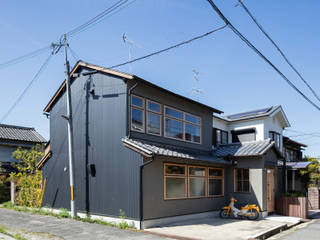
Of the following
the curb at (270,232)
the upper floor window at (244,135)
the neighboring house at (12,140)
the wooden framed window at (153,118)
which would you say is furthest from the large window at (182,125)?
the neighboring house at (12,140)

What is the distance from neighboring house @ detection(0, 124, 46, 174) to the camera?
2222 centimetres

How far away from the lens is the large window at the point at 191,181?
12.6m

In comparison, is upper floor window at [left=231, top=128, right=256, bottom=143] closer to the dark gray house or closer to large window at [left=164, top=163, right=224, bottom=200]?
the dark gray house

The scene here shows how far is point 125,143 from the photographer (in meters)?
11.5

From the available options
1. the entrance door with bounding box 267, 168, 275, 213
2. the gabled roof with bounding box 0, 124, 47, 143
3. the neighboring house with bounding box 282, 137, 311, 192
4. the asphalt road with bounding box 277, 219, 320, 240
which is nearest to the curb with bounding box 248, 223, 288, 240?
the asphalt road with bounding box 277, 219, 320, 240

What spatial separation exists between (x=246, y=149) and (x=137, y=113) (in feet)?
21.1

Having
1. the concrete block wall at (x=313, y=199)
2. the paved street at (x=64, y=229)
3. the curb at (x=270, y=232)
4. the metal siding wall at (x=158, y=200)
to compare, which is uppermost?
the metal siding wall at (x=158, y=200)

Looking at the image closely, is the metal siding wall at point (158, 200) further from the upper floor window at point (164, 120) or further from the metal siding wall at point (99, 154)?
the upper floor window at point (164, 120)

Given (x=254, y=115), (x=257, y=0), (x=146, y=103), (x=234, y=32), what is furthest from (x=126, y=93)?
(x=254, y=115)

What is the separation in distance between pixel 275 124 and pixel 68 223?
17.6 metres

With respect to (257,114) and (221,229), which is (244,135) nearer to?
(257,114)

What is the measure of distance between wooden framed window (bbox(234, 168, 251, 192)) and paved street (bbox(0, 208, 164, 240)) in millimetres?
7463

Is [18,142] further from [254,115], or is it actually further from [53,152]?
[254,115]

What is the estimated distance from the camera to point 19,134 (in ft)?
80.5
